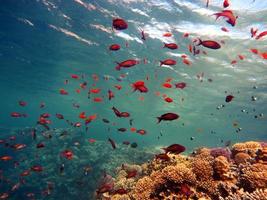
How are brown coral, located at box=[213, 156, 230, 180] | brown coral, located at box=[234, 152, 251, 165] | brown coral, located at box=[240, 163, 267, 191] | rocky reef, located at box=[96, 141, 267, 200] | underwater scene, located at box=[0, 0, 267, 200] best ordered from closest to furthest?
brown coral, located at box=[240, 163, 267, 191] → rocky reef, located at box=[96, 141, 267, 200] → brown coral, located at box=[213, 156, 230, 180] → underwater scene, located at box=[0, 0, 267, 200] → brown coral, located at box=[234, 152, 251, 165]

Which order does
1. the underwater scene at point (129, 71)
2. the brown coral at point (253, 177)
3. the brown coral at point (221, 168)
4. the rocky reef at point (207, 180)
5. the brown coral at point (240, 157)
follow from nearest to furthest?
the brown coral at point (253, 177) → the rocky reef at point (207, 180) → the brown coral at point (221, 168) → the underwater scene at point (129, 71) → the brown coral at point (240, 157)

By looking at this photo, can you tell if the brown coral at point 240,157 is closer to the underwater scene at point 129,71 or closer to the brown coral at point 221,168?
the underwater scene at point 129,71

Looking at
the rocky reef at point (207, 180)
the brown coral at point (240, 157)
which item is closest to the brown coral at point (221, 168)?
the rocky reef at point (207, 180)

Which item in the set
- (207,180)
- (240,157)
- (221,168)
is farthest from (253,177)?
(240,157)

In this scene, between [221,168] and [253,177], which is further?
[221,168]

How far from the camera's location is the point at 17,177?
21.6 m

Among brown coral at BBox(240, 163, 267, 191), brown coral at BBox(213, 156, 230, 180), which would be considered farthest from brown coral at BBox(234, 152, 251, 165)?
brown coral at BBox(240, 163, 267, 191)

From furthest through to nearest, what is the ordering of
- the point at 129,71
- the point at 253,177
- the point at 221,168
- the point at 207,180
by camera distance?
1. the point at 129,71
2. the point at 221,168
3. the point at 207,180
4. the point at 253,177

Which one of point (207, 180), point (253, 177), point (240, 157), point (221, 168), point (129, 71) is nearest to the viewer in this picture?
point (253, 177)

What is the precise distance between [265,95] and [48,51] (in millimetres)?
27856

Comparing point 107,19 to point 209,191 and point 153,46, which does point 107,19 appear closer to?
point 153,46

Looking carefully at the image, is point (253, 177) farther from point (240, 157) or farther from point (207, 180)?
point (240, 157)

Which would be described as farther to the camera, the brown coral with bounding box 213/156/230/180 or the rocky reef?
the brown coral with bounding box 213/156/230/180

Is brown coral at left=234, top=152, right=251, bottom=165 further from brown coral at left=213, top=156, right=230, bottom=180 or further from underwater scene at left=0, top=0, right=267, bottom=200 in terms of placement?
brown coral at left=213, top=156, right=230, bottom=180
